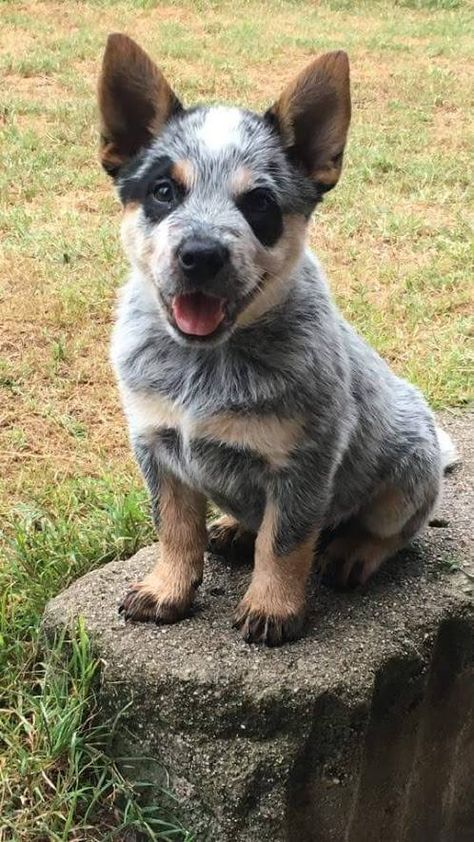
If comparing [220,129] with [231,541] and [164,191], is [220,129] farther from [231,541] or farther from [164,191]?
[231,541]

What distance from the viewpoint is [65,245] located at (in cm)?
690

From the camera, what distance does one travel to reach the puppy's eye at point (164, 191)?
8.84ft

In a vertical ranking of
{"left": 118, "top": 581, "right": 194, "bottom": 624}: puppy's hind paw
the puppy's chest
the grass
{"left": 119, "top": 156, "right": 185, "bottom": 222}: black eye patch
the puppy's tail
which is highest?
{"left": 119, "top": 156, "right": 185, "bottom": 222}: black eye patch

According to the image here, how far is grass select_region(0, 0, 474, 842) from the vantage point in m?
3.05

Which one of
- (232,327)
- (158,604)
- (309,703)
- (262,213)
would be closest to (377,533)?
(309,703)

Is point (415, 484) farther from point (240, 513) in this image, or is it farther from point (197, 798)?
point (197, 798)

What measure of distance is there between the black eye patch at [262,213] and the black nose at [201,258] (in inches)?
9.3

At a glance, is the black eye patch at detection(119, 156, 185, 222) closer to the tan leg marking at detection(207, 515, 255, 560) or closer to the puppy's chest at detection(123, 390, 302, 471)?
the puppy's chest at detection(123, 390, 302, 471)

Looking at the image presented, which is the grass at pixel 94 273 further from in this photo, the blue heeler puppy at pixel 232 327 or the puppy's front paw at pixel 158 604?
the blue heeler puppy at pixel 232 327

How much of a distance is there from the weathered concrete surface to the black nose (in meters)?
1.27

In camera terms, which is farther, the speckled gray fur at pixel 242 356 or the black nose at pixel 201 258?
the speckled gray fur at pixel 242 356

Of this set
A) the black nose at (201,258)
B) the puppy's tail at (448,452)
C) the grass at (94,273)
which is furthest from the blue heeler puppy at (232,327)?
the puppy's tail at (448,452)

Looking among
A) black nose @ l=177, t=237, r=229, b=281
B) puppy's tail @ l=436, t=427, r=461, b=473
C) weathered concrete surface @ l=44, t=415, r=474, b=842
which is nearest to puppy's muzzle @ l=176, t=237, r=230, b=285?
black nose @ l=177, t=237, r=229, b=281

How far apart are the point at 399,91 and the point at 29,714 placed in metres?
10.8
